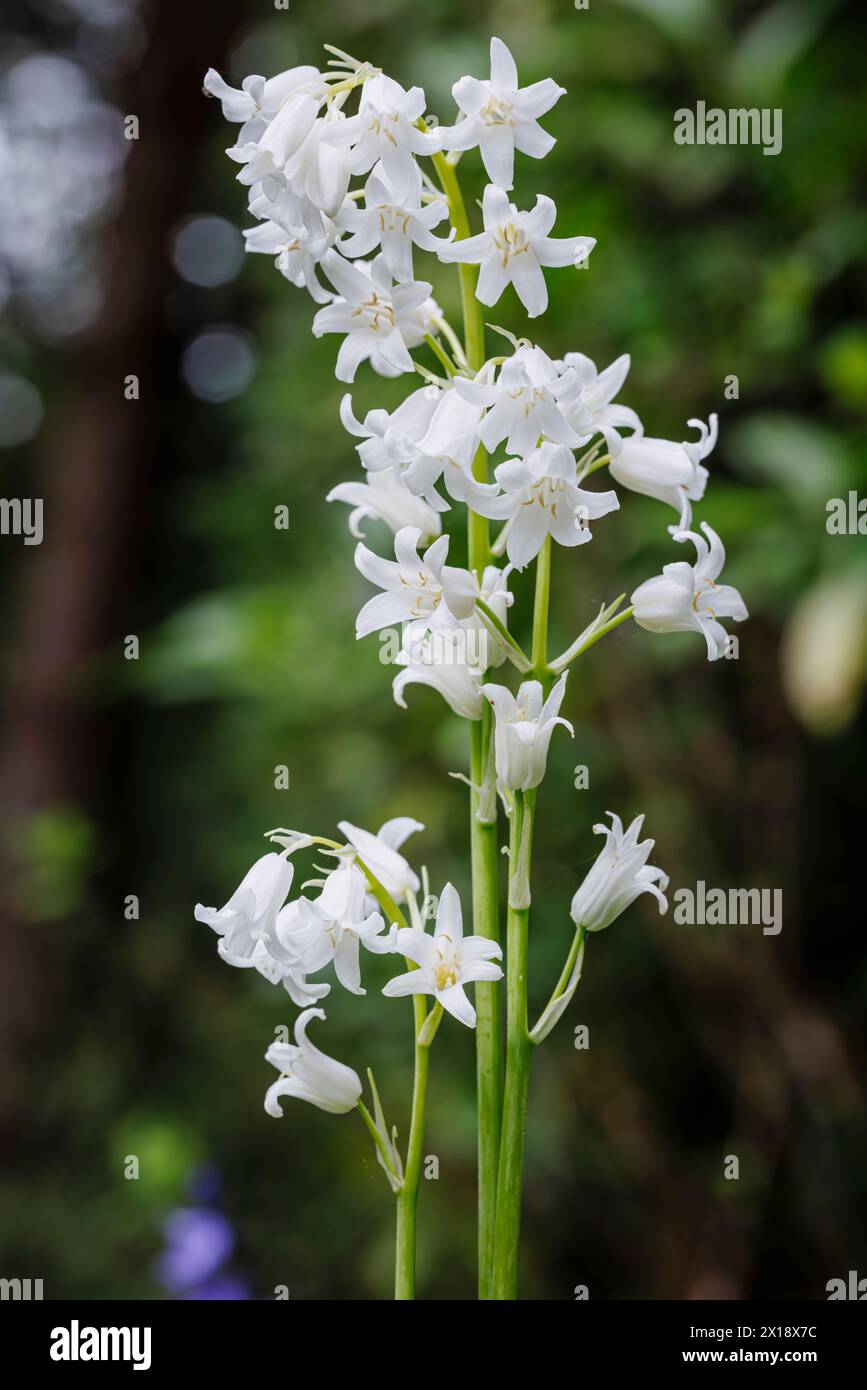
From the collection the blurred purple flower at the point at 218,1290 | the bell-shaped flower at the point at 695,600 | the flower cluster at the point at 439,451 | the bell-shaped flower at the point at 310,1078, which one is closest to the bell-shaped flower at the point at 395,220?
the flower cluster at the point at 439,451

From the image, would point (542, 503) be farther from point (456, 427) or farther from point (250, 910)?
point (250, 910)

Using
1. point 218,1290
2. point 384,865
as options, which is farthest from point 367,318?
point 218,1290

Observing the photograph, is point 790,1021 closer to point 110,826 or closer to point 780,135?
point 780,135

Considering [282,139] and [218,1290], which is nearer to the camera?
[282,139]

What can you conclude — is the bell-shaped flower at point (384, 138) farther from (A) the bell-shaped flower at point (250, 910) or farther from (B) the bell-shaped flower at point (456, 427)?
(A) the bell-shaped flower at point (250, 910)

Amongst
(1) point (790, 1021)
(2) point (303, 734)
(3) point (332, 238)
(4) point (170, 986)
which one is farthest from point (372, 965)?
(3) point (332, 238)

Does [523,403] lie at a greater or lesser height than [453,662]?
greater
